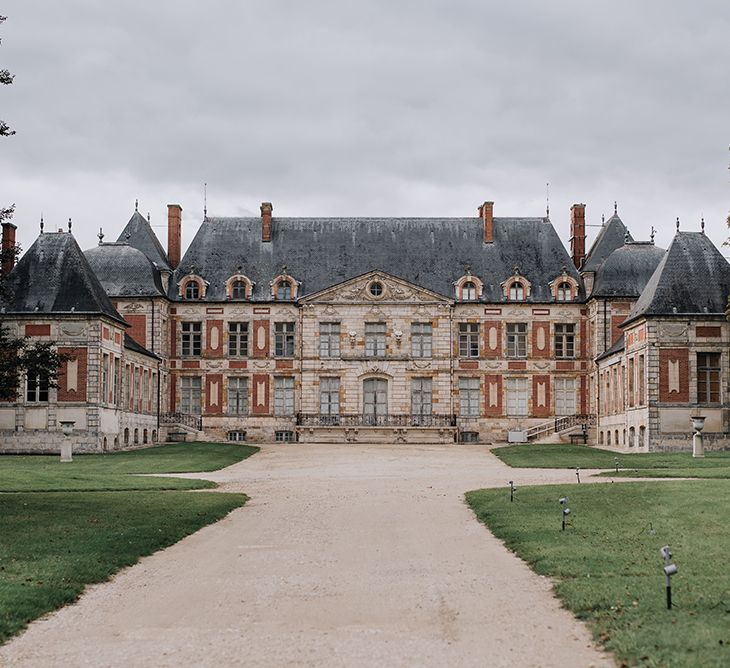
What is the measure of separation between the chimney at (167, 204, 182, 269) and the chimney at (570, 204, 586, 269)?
19517 millimetres

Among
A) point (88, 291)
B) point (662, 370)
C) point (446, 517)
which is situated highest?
point (88, 291)

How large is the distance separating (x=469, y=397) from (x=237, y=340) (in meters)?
11.3

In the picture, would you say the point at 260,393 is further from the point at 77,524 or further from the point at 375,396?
the point at 77,524

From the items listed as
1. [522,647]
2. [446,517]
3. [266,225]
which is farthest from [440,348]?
[522,647]

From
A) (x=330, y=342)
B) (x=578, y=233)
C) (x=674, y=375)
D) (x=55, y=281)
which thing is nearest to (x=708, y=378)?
(x=674, y=375)

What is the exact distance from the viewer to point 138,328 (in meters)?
51.4

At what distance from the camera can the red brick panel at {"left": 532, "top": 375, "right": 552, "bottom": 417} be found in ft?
171

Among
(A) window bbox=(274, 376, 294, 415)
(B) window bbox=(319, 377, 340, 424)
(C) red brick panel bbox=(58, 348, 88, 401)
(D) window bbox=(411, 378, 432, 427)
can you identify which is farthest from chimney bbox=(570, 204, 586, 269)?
(C) red brick panel bbox=(58, 348, 88, 401)

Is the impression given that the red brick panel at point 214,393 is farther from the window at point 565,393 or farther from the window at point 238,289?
the window at point 565,393

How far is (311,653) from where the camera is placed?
8.45 m

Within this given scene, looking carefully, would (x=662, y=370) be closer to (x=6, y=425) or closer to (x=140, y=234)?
(x=6, y=425)

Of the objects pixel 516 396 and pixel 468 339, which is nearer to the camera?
pixel 516 396

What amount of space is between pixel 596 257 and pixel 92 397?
25.7m

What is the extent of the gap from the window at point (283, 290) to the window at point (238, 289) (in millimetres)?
1616
